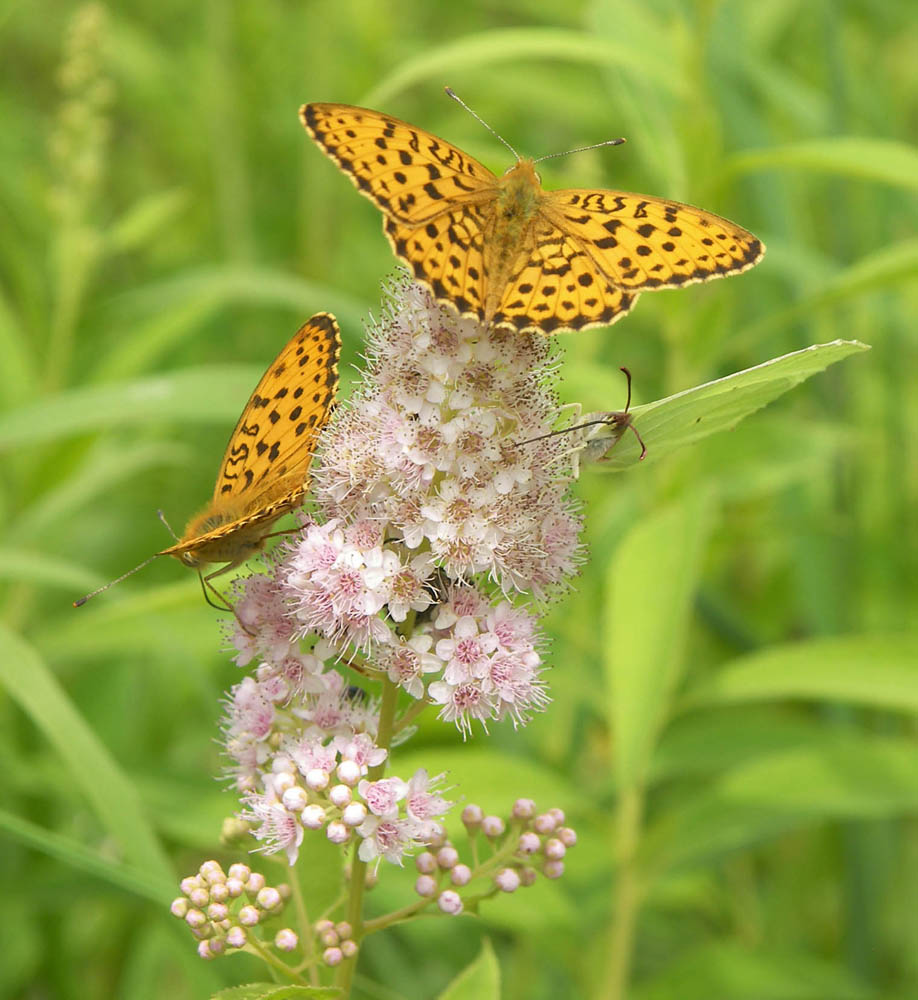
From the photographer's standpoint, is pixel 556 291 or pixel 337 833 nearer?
pixel 337 833

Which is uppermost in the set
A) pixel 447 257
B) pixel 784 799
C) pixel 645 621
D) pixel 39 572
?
pixel 447 257

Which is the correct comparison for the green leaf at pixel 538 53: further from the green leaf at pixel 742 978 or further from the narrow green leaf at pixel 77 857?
the green leaf at pixel 742 978

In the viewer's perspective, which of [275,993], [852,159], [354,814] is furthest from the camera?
[852,159]

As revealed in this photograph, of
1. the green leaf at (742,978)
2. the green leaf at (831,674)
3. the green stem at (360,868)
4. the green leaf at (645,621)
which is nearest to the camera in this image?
the green stem at (360,868)

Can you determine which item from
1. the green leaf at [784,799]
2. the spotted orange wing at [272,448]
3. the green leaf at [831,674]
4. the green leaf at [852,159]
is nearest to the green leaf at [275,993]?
the spotted orange wing at [272,448]

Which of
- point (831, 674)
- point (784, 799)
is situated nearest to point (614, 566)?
point (831, 674)

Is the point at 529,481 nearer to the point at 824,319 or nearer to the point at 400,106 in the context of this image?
the point at 824,319

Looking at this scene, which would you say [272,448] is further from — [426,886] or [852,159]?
[852,159]

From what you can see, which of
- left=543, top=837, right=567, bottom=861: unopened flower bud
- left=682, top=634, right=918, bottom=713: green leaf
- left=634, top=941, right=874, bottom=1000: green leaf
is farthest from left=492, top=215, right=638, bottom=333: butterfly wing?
left=634, top=941, right=874, bottom=1000: green leaf
